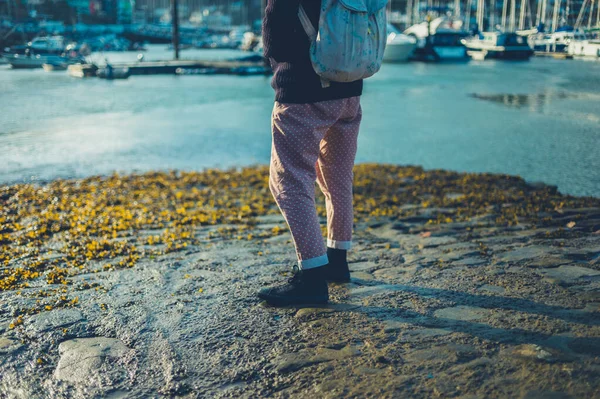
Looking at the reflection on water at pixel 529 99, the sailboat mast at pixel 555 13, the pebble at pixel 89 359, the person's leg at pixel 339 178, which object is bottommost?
the reflection on water at pixel 529 99

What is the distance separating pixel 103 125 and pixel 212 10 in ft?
384

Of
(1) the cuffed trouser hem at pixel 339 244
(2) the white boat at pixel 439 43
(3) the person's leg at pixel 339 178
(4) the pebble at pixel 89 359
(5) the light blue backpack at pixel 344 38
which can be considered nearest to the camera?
(4) the pebble at pixel 89 359

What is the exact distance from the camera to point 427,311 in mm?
2848

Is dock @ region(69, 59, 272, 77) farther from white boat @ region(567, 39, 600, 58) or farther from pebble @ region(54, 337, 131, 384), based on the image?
pebble @ region(54, 337, 131, 384)

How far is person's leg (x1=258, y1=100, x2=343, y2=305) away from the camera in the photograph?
9.09 feet

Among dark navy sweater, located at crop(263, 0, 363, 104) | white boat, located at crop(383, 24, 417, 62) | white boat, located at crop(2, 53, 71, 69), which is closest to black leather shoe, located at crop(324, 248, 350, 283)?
dark navy sweater, located at crop(263, 0, 363, 104)

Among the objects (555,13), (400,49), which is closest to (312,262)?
(555,13)

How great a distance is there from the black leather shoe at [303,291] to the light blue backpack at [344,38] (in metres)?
0.89

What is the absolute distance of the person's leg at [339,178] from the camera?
9.86 feet

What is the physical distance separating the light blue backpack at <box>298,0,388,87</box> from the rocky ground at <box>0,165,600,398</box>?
1.10 meters

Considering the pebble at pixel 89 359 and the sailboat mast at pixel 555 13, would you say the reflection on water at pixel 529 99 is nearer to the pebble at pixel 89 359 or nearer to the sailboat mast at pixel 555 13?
the sailboat mast at pixel 555 13

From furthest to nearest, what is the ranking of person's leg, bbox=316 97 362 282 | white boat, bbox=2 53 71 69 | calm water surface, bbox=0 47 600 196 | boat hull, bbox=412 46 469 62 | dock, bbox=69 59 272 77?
boat hull, bbox=412 46 469 62, white boat, bbox=2 53 71 69, dock, bbox=69 59 272 77, calm water surface, bbox=0 47 600 196, person's leg, bbox=316 97 362 282

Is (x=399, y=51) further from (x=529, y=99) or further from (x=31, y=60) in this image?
(x=529, y=99)

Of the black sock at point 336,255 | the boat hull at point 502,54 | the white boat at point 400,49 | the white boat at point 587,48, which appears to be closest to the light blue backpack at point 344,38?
the black sock at point 336,255
